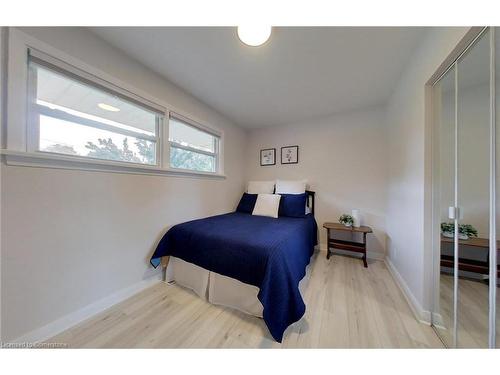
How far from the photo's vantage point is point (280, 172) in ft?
10.7

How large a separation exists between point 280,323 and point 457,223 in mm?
1357

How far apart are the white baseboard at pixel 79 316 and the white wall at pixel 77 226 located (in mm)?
29

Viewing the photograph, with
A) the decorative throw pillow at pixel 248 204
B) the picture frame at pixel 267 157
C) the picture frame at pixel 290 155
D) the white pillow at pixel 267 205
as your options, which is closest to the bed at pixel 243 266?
the white pillow at pixel 267 205

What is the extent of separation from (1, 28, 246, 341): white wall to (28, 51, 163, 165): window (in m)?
0.18

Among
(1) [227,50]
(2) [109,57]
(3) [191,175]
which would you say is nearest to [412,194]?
(1) [227,50]

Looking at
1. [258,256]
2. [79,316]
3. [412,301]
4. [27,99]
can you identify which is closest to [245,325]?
[258,256]

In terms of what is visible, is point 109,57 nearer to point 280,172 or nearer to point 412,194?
point 280,172

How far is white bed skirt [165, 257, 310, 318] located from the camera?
138cm

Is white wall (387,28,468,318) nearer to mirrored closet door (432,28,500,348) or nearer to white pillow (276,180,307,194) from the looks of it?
mirrored closet door (432,28,500,348)

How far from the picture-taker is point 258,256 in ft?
4.29

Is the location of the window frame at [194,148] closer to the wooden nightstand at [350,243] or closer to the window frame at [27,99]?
the window frame at [27,99]

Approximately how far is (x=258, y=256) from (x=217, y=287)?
22.5 inches

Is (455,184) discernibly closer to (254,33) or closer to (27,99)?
(254,33)

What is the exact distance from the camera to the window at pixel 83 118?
1.18 metres
